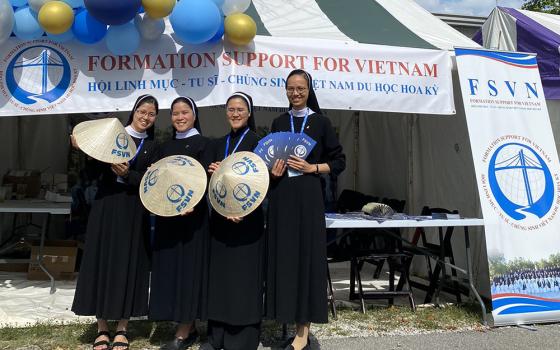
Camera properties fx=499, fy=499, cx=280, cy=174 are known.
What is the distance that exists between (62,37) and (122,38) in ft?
1.56

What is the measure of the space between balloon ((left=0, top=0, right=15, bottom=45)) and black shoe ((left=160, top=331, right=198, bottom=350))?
249 cm

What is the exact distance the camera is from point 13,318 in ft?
12.0

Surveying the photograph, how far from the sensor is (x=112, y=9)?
3.42 metres

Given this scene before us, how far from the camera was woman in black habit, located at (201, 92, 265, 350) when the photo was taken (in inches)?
107

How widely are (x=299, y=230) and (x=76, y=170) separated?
15.4 feet

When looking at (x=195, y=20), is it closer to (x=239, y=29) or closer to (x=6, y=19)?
(x=239, y=29)

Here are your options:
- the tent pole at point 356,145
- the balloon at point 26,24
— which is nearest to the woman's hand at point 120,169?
the balloon at point 26,24

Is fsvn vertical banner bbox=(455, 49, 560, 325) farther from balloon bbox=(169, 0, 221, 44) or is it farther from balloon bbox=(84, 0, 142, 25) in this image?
balloon bbox=(84, 0, 142, 25)

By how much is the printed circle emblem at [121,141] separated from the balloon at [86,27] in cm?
124

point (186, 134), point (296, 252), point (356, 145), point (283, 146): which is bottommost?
point (296, 252)

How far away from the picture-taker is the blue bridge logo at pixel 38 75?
3723mm

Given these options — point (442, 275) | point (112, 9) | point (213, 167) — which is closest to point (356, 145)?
point (442, 275)

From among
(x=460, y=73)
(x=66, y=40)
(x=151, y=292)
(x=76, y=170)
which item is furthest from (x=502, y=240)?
(x=76, y=170)

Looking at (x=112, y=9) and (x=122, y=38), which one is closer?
(x=112, y=9)
